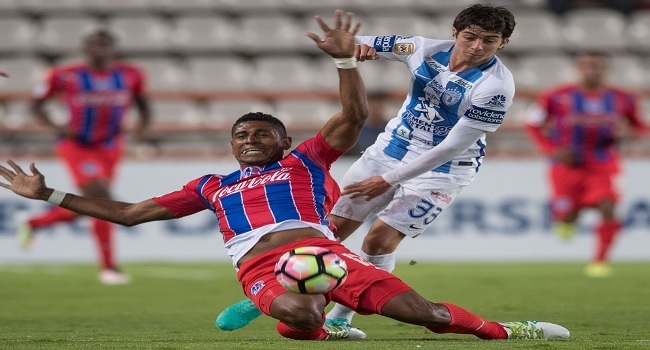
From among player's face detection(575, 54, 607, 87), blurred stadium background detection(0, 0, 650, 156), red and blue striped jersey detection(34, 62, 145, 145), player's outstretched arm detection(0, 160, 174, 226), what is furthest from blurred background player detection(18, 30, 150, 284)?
player's outstretched arm detection(0, 160, 174, 226)

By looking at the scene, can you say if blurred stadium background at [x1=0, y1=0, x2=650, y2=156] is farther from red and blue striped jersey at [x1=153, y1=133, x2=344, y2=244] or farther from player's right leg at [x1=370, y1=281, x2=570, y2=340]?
player's right leg at [x1=370, y1=281, x2=570, y2=340]

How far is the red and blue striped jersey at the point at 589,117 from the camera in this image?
13.1 m

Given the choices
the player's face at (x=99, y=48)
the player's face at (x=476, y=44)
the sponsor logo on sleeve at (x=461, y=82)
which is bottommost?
the player's face at (x=99, y=48)

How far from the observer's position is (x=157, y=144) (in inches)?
622

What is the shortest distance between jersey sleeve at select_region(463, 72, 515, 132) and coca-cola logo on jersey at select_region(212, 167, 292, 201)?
45.2 inches

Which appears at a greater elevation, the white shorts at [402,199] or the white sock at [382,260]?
the white shorts at [402,199]

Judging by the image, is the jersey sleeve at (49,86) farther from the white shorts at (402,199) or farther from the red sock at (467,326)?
the red sock at (467,326)

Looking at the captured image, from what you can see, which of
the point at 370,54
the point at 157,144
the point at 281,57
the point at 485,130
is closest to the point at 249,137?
the point at 370,54

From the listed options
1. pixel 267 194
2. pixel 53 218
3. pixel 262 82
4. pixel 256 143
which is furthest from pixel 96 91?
pixel 267 194

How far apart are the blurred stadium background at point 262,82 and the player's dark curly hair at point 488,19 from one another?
7.54 metres

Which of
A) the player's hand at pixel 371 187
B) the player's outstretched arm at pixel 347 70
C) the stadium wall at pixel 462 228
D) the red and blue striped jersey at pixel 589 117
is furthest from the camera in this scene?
the stadium wall at pixel 462 228

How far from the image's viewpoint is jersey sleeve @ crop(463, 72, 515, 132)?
6570mm

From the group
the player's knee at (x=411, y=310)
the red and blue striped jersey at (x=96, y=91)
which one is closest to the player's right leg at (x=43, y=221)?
the red and blue striped jersey at (x=96, y=91)

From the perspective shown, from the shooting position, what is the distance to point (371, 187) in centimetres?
652
